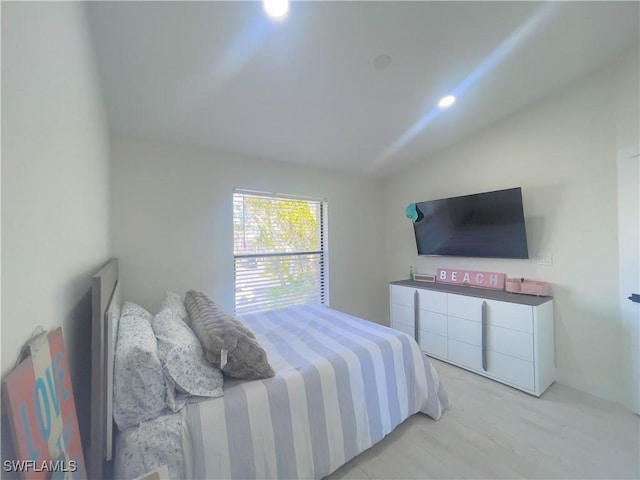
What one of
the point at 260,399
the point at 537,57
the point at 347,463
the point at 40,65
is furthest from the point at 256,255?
the point at 537,57

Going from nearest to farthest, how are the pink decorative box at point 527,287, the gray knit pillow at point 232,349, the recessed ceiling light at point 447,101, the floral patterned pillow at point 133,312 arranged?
the gray knit pillow at point 232,349 < the floral patterned pillow at point 133,312 < the recessed ceiling light at point 447,101 < the pink decorative box at point 527,287

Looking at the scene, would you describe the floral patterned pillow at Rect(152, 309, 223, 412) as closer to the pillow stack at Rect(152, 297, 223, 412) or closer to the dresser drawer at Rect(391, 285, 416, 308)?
the pillow stack at Rect(152, 297, 223, 412)

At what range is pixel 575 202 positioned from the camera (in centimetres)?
234

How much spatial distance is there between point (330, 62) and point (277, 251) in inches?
A: 79.1

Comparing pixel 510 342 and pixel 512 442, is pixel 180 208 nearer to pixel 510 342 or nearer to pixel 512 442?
pixel 512 442

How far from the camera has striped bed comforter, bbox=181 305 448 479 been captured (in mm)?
1157

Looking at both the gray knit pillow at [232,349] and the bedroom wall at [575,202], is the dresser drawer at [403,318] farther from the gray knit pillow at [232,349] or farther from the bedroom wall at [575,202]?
the gray knit pillow at [232,349]

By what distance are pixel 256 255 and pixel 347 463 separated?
80.2 inches

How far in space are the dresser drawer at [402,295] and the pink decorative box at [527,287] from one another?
98cm

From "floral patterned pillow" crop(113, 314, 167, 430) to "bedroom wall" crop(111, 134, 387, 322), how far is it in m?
1.36

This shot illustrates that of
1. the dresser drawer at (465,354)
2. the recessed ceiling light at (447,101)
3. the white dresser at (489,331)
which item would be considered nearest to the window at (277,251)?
the white dresser at (489,331)

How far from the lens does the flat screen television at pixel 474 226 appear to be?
257 centimetres

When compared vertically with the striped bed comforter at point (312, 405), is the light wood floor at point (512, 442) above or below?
below

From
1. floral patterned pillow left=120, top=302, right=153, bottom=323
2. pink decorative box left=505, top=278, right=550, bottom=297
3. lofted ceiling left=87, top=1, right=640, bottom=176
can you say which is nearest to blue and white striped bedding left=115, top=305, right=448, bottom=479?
floral patterned pillow left=120, top=302, right=153, bottom=323
